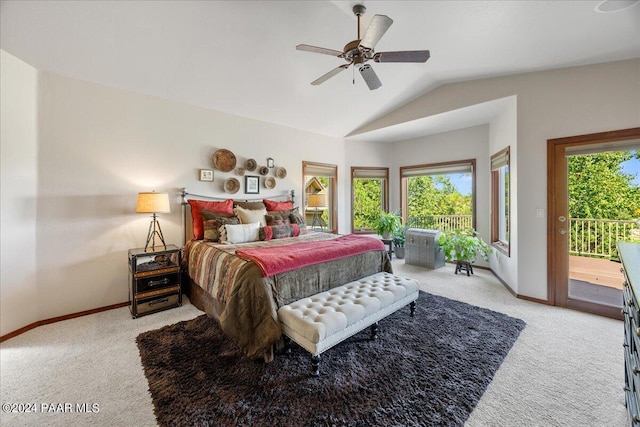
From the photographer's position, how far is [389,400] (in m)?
1.72

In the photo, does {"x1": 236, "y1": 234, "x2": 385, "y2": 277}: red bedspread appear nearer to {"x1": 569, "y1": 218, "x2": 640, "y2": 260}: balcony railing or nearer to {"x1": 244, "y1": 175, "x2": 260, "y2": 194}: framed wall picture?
{"x1": 244, "y1": 175, "x2": 260, "y2": 194}: framed wall picture

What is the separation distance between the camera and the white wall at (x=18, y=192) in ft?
8.21

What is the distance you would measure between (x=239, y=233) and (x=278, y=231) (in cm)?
A: 56

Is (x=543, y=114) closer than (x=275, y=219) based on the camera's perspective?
Yes

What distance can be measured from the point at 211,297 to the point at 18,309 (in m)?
1.90

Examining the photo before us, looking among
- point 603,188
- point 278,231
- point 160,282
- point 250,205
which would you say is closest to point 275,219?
point 278,231

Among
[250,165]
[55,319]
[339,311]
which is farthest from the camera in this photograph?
[250,165]

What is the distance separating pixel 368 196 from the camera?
21.6 ft

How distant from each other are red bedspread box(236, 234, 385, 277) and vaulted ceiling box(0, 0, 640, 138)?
7.63ft

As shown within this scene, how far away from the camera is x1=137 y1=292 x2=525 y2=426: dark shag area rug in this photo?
160cm

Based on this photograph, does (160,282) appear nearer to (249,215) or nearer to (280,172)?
(249,215)

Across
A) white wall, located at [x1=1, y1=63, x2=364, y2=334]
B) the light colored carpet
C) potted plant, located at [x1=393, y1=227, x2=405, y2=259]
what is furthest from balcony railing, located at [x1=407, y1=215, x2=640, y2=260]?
white wall, located at [x1=1, y1=63, x2=364, y2=334]

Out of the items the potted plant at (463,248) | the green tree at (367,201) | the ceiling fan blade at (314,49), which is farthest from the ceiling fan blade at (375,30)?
the green tree at (367,201)

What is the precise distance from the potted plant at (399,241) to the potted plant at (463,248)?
114 cm
